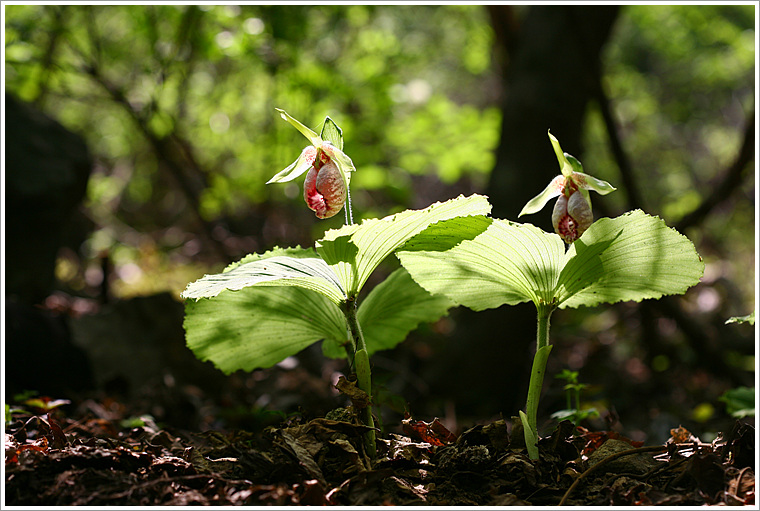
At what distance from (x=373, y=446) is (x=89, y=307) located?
2620mm

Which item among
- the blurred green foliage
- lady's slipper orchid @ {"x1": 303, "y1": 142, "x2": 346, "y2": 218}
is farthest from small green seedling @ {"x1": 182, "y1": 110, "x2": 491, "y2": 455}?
the blurred green foliage

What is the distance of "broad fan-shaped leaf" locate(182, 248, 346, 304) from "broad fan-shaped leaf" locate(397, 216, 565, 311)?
167mm

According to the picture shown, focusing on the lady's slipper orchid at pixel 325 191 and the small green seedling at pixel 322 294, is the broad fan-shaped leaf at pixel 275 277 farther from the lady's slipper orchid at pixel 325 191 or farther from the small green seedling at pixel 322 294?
the lady's slipper orchid at pixel 325 191

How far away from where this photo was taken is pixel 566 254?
114cm

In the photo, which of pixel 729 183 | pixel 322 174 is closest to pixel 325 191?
pixel 322 174

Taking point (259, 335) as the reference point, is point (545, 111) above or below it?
Result: above

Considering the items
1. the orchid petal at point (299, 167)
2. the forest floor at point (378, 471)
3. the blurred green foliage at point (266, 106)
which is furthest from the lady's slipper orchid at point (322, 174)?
the blurred green foliage at point (266, 106)

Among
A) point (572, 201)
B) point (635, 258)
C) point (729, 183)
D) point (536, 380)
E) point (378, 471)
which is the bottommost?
point (378, 471)

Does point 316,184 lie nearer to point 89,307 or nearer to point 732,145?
point 89,307

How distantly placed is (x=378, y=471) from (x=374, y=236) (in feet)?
1.41

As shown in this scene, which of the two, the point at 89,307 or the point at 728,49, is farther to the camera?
the point at 728,49

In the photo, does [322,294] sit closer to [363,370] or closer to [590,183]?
[363,370]

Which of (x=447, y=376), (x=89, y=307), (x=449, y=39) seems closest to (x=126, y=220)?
(x=89, y=307)

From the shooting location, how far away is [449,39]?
8.20 meters
